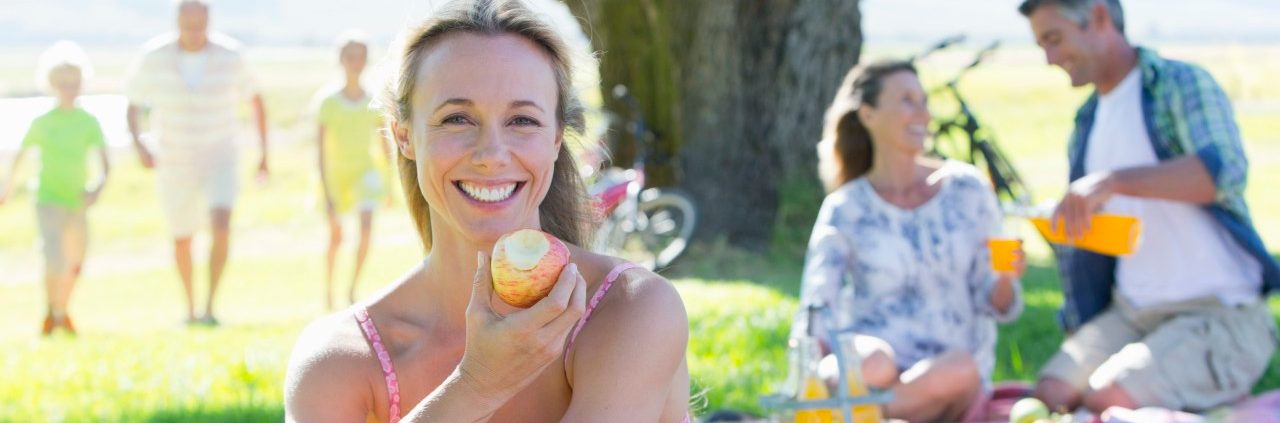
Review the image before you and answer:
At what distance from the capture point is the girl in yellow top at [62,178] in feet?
29.1

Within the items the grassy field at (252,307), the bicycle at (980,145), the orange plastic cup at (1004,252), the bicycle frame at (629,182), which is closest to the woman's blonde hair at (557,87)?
the grassy field at (252,307)

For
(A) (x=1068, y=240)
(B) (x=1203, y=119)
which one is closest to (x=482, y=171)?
(A) (x=1068, y=240)

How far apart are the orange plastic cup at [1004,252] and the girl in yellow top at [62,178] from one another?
5644 mm

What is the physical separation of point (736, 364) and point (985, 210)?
147 centimetres

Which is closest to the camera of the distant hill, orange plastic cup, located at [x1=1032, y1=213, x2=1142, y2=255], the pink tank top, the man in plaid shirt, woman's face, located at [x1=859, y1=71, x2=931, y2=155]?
the pink tank top

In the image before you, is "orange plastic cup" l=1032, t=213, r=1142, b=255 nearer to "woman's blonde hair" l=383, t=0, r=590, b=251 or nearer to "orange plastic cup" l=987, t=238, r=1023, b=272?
"orange plastic cup" l=987, t=238, r=1023, b=272

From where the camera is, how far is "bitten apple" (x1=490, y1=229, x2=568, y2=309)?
2.06 meters

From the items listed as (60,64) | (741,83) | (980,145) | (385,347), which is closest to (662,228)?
(741,83)

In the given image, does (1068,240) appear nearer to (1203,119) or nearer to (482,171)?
(1203,119)

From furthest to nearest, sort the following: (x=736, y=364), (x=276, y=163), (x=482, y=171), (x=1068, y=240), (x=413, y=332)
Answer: (x=276, y=163) → (x=736, y=364) → (x=1068, y=240) → (x=413, y=332) → (x=482, y=171)

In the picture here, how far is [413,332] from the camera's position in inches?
101

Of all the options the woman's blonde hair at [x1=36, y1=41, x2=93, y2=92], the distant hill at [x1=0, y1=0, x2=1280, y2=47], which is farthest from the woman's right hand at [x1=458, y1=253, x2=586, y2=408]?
the distant hill at [x1=0, y1=0, x2=1280, y2=47]

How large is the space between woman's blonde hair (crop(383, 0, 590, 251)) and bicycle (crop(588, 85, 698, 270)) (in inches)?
286

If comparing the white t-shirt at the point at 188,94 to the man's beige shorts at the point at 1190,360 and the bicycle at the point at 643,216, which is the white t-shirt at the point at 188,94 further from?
the man's beige shorts at the point at 1190,360
